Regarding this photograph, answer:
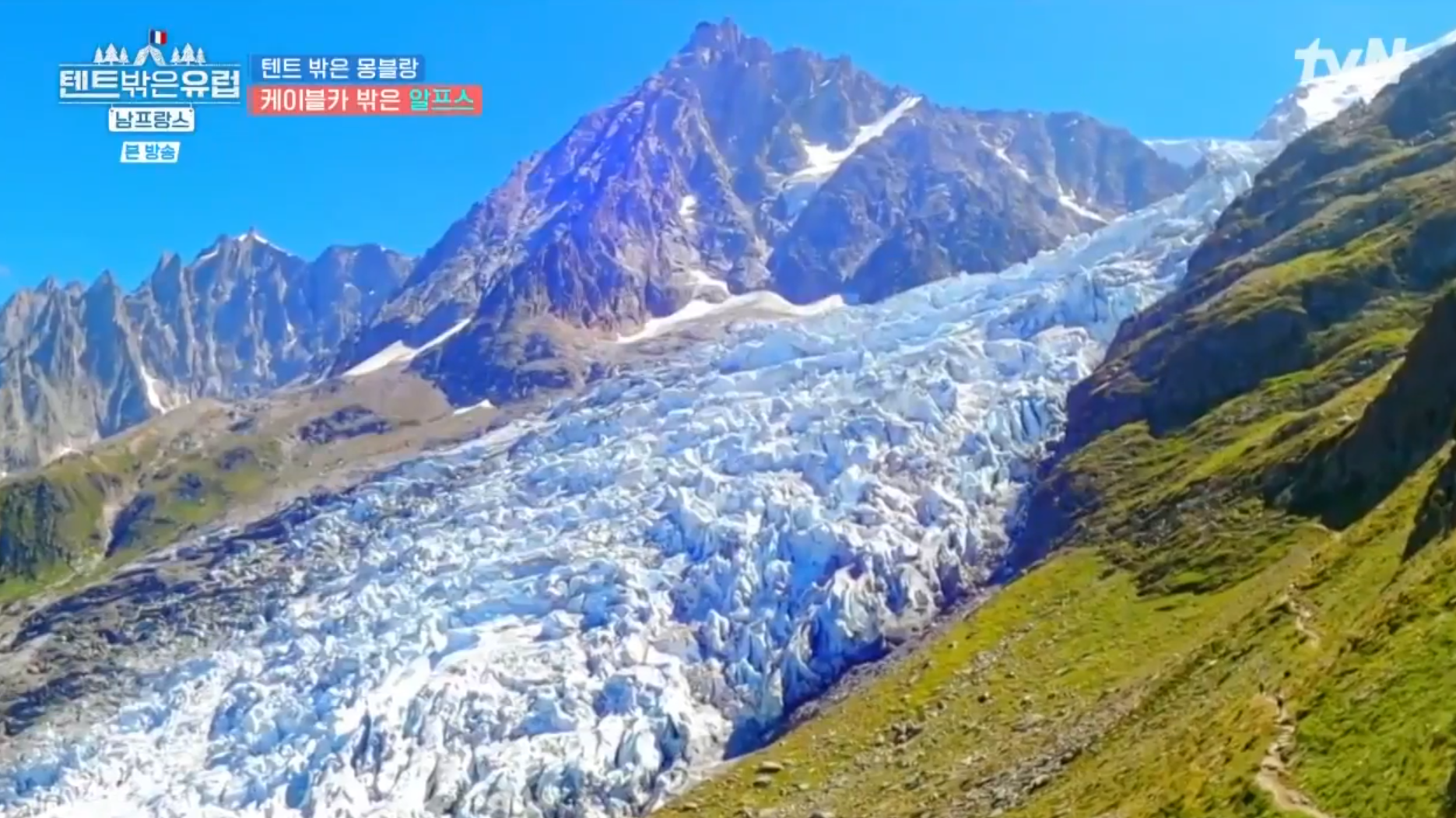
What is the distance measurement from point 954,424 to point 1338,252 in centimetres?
4513

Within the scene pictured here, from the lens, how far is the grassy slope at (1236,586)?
36.7m

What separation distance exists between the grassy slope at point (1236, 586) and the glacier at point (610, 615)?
545 inches

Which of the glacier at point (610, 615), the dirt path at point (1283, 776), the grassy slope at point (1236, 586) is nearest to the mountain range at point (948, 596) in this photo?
the dirt path at point (1283, 776)

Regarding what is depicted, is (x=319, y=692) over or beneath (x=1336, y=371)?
beneath

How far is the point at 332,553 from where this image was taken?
192 metres

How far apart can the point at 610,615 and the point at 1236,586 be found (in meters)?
66.8

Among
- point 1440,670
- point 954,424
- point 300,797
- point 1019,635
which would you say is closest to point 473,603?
point 300,797

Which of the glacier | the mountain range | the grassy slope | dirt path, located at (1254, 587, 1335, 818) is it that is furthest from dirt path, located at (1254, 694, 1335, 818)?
the glacier

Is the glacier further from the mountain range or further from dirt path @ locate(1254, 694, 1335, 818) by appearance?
dirt path @ locate(1254, 694, 1335, 818)

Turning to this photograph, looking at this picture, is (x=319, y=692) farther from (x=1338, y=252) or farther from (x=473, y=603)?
(x=1338, y=252)

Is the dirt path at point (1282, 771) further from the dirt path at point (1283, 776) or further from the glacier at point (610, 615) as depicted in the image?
the glacier at point (610, 615)

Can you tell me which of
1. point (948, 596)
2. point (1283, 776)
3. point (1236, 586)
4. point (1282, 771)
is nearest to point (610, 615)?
point (948, 596)

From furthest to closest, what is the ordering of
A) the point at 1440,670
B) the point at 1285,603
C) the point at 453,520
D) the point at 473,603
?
the point at 453,520 < the point at 473,603 < the point at 1285,603 < the point at 1440,670

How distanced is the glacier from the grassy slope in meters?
13.8
